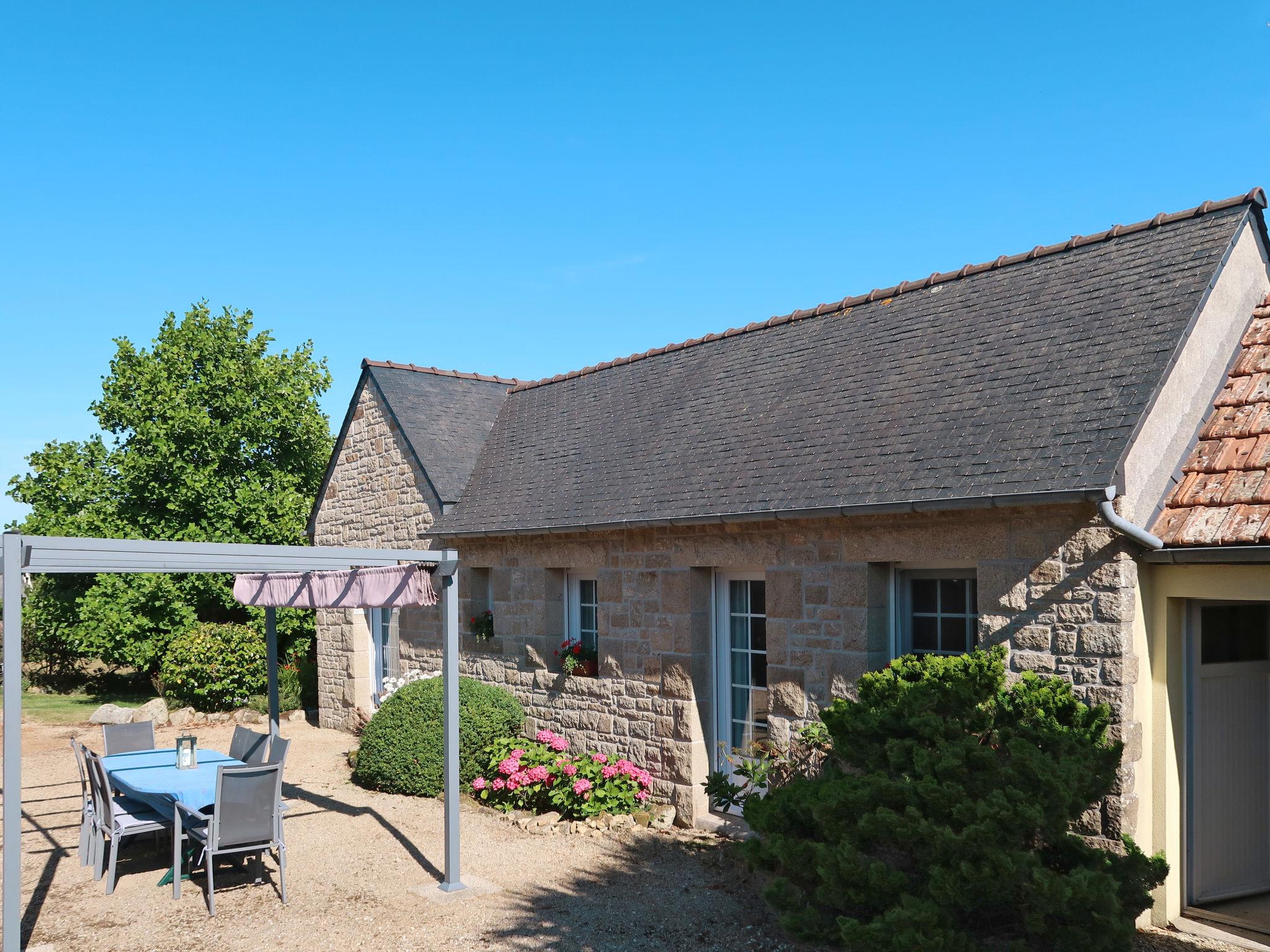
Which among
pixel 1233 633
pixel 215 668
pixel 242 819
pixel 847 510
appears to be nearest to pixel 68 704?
pixel 215 668

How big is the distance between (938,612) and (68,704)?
18.1 m

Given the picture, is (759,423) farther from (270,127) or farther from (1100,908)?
(270,127)

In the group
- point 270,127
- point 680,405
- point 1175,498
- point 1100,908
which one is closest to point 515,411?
point 680,405

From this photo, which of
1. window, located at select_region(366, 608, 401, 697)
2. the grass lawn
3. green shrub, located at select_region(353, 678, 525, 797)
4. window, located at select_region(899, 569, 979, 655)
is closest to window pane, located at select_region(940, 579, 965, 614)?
window, located at select_region(899, 569, 979, 655)

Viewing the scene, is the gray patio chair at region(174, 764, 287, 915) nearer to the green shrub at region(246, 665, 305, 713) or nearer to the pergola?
the pergola

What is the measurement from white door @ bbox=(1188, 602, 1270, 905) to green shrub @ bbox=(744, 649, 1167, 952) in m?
1.13

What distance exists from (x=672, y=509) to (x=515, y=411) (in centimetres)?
597

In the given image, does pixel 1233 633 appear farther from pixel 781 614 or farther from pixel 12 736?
pixel 12 736

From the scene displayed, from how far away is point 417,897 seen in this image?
757cm

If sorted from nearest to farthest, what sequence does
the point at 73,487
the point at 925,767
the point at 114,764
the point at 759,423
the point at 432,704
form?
the point at 925,767 → the point at 114,764 → the point at 759,423 → the point at 432,704 → the point at 73,487

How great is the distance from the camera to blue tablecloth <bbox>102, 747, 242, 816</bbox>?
7902 mm

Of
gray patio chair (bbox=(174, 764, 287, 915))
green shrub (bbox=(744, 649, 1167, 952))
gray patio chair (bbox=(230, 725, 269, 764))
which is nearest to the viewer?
green shrub (bbox=(744, 649, 1167, 952))

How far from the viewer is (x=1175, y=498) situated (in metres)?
6.81

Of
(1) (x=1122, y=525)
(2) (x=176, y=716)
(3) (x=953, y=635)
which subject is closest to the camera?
(1) (x=1122, y=525)
